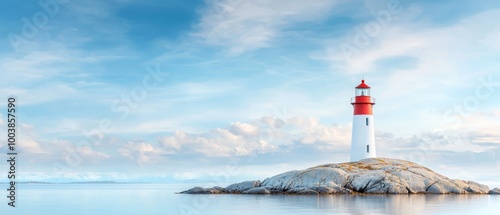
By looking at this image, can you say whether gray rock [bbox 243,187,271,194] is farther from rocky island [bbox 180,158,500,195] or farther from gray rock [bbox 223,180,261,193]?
gray rock [bbox 223,180,261,193]

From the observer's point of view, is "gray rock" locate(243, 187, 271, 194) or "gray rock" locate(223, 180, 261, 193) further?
"gray rock" locate(223, 180, 261, 193)

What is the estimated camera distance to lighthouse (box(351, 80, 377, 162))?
60.5m

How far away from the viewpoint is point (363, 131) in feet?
199

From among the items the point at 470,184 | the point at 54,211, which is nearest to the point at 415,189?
the point at 470,184

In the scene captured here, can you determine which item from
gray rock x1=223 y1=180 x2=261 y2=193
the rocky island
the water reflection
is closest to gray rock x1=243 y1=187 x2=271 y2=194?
the rocky island

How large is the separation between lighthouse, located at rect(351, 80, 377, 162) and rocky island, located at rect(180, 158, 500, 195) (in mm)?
2570

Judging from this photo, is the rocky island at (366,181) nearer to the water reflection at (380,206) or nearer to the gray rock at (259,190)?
the gray rock at (259,190)

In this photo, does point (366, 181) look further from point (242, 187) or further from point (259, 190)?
point (242, 187)

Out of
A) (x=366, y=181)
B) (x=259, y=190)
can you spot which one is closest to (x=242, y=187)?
(x=259, y=190)

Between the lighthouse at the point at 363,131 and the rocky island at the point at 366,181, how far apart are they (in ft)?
8.43

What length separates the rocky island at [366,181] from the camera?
52.7 m

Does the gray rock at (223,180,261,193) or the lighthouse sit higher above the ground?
the lighthouse

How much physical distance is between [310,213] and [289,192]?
19.2m

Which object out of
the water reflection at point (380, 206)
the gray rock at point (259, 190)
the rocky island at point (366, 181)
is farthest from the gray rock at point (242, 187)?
the water reflection at point (380, 206)
